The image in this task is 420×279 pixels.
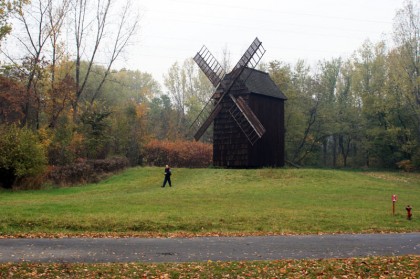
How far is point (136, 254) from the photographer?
43.1ft

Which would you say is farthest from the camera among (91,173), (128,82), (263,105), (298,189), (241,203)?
(128,82)

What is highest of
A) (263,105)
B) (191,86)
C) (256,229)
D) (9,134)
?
(191,86)

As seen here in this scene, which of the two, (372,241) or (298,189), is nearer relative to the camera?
(372,241)

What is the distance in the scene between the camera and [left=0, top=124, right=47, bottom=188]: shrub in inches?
1271

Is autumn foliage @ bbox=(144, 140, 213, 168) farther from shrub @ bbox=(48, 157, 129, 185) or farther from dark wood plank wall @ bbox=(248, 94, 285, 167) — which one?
dark wood plank wall @ bbox=(248, 94, 285, 167)

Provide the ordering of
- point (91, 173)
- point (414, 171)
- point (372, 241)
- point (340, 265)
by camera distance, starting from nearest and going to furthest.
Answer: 1. point (340, 265)
2. point (372, 241)
3. point (91, 173)
4. point (414, 171)

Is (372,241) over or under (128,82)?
under

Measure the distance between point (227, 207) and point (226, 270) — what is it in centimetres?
1141

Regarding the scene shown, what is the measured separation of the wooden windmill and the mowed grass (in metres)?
5.35

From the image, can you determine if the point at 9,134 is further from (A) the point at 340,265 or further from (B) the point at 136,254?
(A) the point at 340,265

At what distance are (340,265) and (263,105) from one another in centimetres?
3170

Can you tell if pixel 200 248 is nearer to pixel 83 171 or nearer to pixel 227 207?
pixel 227 207

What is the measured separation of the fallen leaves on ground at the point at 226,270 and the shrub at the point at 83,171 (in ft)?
84.0

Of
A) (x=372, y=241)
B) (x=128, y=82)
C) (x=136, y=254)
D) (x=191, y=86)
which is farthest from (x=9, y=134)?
(x=128, y=82)
